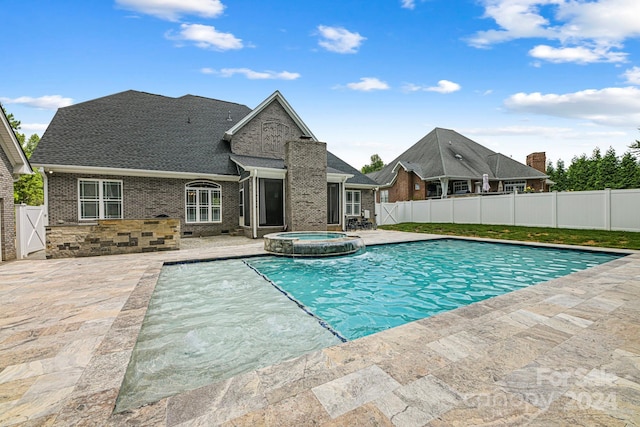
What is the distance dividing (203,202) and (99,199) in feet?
14.6

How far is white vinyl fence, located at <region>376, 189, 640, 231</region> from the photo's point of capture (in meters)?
11.5

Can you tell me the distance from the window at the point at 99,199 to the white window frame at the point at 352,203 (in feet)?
42.7

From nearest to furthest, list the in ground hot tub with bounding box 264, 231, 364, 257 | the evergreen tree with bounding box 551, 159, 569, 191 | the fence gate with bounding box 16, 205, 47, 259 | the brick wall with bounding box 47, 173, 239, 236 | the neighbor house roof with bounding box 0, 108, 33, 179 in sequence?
the neighbor house roof with bounding box 0, 108, 33, 179, the fence gate with bounding box 16, 205, 47, 259, the in ground hot tub with bounding box 264, 231, 364, 257, the brick wall with bounding box 47, 173, 239, 236, the evergreen tree with bounding box 551, 159, 569, 191

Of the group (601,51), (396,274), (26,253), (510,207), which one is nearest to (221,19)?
(26,253)

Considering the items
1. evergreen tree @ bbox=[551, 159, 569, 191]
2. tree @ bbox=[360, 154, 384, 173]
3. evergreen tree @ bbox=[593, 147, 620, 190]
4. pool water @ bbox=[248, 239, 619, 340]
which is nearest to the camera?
pool water @ bbox=[248, 239, 619, 340]

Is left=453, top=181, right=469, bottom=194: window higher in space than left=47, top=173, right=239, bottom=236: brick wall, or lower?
higher

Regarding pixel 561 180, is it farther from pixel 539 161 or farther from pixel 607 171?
pixel 539 161

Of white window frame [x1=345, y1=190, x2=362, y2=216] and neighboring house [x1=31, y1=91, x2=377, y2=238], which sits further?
white window frame [x1=345, y1=190, x2=362, y2=216]

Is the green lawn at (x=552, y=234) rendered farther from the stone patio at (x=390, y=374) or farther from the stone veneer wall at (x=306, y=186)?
the stone patio at (x=390, y=374)

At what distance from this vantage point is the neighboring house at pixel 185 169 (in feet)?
40.3

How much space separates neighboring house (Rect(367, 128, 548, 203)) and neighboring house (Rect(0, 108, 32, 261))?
79.7 ft

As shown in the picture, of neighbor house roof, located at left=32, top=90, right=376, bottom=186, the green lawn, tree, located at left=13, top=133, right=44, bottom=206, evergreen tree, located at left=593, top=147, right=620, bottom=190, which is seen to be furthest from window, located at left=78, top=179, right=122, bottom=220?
evergreen tree, located at left=593, top=147, right=620, bottom=190

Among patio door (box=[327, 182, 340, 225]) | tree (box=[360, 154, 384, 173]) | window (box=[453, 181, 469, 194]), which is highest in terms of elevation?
tree (box=[360, 154, 384, 173])

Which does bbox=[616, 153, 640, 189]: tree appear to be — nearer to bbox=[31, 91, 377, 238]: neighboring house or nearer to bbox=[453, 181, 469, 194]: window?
bbox=[453, 181, 469, 194]: window
